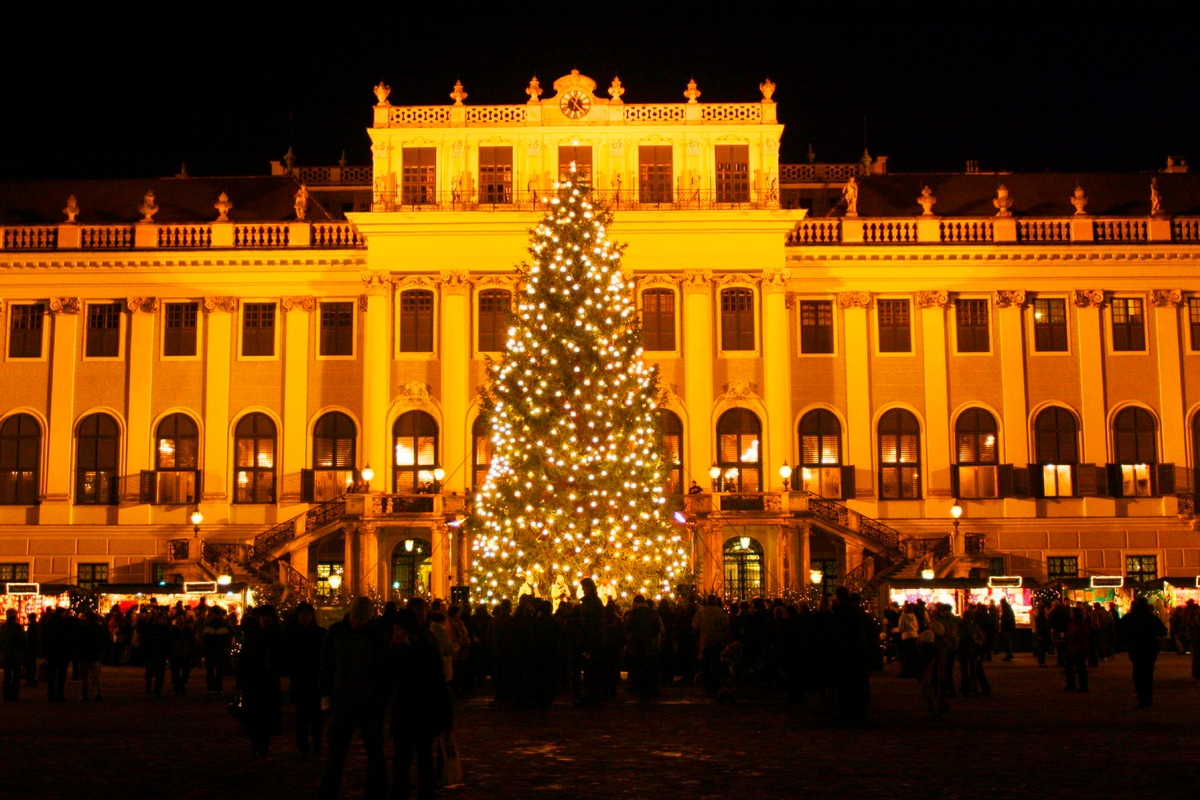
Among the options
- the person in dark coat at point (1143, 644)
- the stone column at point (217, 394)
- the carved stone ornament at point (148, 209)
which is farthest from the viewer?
the carved stone ornament at point (148, 209)

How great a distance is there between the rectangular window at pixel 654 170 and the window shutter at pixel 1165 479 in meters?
18.3

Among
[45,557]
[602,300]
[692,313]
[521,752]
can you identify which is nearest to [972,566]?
[692,313]

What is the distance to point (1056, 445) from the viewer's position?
175 ft

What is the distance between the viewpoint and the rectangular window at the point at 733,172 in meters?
52.2

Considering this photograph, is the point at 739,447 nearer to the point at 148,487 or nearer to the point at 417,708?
Answer: the point at 148,487

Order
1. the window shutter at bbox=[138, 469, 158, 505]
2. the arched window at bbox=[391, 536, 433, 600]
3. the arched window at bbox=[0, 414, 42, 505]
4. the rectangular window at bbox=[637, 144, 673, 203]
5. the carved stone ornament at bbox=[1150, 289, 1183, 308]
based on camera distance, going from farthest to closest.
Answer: the carved stone ornament at bbox=[1150, 289, 1183, 308]
the arched window at bbox=[0, 414, 42, 505]
the window shutter at bbox=[138, 469, 158, 505]
the rectangular window at bbox=[637, 144, 673, 203]
the arched window at bbox=[391, 536, 433, 600]

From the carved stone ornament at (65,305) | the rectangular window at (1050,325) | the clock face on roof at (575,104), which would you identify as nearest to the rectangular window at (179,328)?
the carved stone ornament at (65,305)

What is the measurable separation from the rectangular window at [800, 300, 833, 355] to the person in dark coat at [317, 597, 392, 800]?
4109cm

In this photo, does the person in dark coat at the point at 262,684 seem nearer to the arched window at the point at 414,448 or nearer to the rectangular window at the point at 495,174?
the arched window at the point at 414,448

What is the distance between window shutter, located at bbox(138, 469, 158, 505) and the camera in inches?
2068

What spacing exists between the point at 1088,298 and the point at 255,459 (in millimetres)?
28029

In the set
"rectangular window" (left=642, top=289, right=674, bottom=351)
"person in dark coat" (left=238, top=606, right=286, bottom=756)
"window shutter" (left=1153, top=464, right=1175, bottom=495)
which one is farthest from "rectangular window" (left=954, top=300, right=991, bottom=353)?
"person in dark coat" (left=238, top=606, right=286, bottom=756)

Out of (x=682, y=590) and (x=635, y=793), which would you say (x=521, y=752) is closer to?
(x=635, y=793)

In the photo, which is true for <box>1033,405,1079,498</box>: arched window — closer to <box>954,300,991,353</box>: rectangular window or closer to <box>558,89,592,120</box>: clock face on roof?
<box>954,300,991,353</box>: rectangular window
